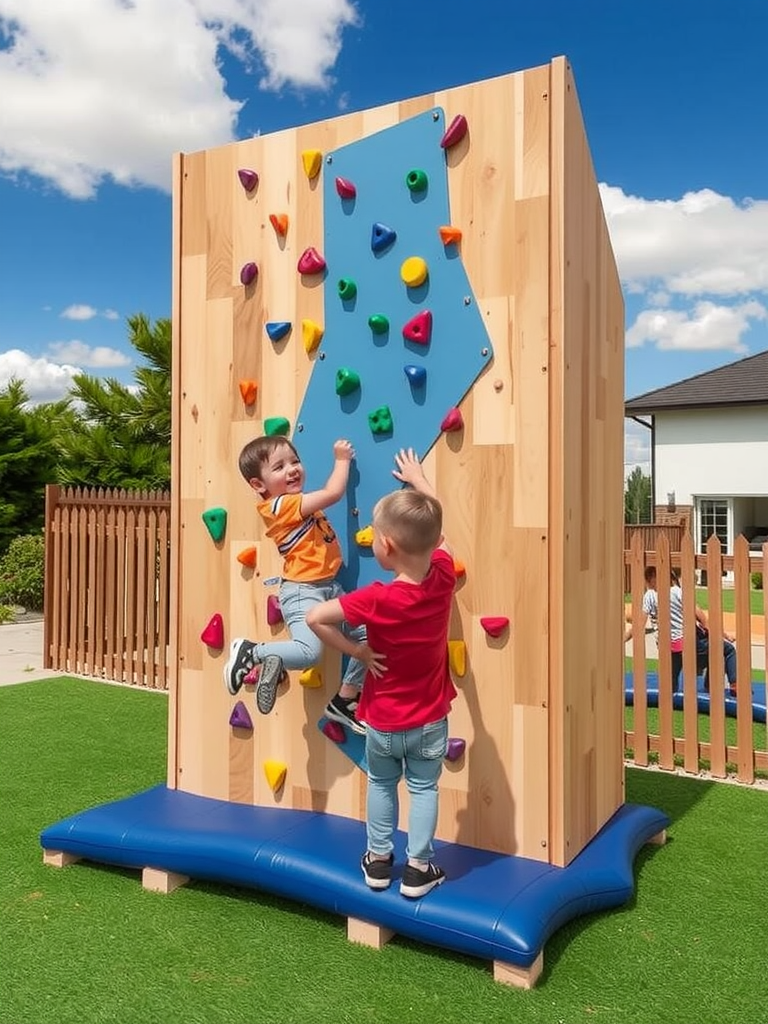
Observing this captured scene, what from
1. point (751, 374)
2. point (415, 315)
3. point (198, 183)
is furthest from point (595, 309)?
point (751, 374)

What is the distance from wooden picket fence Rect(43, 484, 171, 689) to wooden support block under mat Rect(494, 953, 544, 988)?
258 inches

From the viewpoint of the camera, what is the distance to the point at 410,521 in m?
3.26

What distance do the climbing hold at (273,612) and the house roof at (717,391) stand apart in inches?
1057

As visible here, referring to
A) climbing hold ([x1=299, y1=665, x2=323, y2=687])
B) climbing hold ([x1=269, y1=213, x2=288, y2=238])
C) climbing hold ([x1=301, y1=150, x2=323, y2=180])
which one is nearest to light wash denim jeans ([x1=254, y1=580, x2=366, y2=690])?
climbing hold ([x1=299, y1=665, x2=323, y2=687])

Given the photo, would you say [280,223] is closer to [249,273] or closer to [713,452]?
[249,273]

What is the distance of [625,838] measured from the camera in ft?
13.5

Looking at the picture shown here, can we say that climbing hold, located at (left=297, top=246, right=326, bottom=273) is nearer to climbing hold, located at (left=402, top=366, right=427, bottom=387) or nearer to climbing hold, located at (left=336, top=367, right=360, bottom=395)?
climbing hold, located at (left=336, top=367, right=360, bottom=395)

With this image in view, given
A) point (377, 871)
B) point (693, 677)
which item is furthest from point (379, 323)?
point (693, 677)

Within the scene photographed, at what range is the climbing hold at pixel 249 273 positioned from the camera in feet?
14.7

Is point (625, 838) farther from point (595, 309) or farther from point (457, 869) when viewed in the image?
point (595, 309)

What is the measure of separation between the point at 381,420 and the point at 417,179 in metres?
1.09

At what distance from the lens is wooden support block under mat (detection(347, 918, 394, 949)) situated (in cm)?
338

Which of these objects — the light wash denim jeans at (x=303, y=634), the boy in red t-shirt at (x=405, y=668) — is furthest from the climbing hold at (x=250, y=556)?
the boy in red t-shirt at (x=405, y=668)

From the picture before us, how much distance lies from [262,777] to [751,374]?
3032 centimetres
